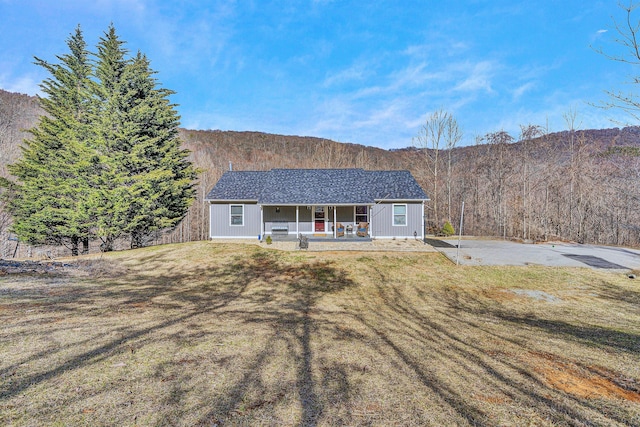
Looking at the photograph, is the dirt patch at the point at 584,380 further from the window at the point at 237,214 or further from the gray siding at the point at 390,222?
the window at the point at 237,214

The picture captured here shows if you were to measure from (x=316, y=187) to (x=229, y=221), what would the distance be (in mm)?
6007

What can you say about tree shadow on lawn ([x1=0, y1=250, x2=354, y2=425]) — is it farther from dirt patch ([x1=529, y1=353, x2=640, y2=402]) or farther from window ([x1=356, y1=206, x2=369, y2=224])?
window ([x1=356, y1=206, x2=369, y2=224])

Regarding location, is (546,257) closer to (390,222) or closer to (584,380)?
(390,222)

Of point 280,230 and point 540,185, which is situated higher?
point 540,185

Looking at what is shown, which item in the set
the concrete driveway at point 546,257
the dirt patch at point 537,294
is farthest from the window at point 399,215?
the dirt patch at point 537,294

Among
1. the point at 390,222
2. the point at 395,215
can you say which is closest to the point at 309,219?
the point at 390,222

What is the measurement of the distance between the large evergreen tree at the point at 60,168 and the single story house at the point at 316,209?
292 inches

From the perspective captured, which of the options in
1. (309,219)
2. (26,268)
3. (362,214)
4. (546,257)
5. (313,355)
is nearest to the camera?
(313,355)

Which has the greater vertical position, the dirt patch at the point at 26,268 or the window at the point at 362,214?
the window at the point at 362,214

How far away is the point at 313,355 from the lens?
441cm

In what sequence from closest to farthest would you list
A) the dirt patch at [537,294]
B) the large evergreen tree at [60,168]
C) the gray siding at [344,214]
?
the dirt patch at [537,294] → the large evergreen tree at [60,168] → the gray siding at [344,214]

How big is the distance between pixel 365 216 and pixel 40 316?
1529 cm

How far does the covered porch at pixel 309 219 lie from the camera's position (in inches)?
715

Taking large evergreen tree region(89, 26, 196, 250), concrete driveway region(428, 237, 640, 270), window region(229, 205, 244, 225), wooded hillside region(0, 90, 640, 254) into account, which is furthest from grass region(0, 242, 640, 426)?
wooded hillside region(0, 90, 640, 254)
